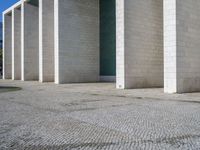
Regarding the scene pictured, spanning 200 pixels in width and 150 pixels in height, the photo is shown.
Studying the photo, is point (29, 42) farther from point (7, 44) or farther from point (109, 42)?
point (109, 42)

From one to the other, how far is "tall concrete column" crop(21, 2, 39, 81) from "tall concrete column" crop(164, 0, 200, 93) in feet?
74.0

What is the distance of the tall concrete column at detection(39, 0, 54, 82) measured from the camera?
90.0 ft

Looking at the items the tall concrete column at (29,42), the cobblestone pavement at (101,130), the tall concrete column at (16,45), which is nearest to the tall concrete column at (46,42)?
the tall concrete column at (29,42)

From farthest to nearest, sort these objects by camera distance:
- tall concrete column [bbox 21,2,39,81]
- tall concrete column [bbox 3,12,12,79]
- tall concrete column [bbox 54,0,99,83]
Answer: tall concrete column [bbox 3,12,12,79] < tall concrete column [bbox 21,2,39,81] < tall concrete column [bbox 54,0,99,83]

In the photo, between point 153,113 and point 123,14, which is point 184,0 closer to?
point 123,14

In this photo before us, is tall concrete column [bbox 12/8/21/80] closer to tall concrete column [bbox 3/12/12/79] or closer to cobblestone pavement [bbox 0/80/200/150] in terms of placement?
tall concrete column [bbox 3/12/12/79]

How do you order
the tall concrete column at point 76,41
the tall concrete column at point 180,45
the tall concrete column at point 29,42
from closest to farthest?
the tall concrete column at point 180,45 < the tall concrete column at point 76,41 < the tall concrete column at point 29,42

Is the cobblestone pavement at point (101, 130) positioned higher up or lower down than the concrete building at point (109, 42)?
lower down

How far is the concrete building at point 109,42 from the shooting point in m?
13.3

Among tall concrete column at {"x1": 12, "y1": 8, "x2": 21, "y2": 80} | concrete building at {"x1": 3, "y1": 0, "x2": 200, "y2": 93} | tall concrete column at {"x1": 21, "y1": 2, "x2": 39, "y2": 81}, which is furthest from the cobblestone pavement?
tall concrete column at {"x1": 12, "y1": 8, "x2": 21, "y2": 80}

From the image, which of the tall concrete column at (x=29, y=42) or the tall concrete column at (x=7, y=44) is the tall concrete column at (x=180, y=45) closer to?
the tall concrete column at (x=29, y=42)

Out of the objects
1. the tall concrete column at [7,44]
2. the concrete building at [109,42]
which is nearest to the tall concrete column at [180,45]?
the concrete building at [109,42]

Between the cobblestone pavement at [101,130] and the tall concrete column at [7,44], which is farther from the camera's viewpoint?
the tall concrete column at [7,44]

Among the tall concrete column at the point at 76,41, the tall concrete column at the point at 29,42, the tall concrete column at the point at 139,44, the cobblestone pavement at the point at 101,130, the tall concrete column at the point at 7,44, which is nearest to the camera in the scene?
the cobblestone pavement at the point at 101,130
